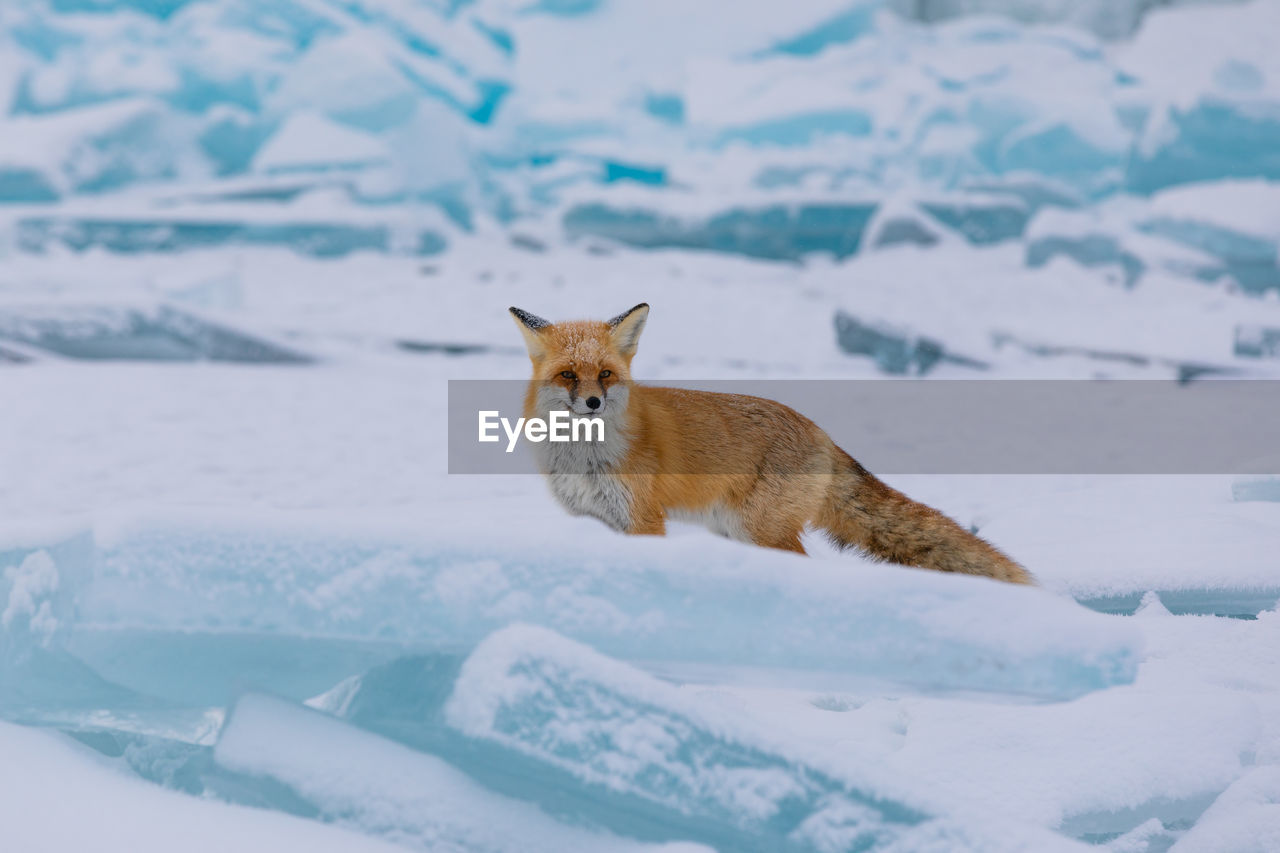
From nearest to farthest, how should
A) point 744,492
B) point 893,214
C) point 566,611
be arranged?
point 566,611 < point 744,492 < point 893,214

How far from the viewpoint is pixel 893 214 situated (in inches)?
340

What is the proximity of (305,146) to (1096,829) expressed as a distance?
10.8 meters

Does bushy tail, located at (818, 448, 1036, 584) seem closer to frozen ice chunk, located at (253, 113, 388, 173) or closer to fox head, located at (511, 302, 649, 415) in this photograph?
fox head, located at (511, 302, 649, 415)

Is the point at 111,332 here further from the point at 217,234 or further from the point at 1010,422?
the point at 217,234

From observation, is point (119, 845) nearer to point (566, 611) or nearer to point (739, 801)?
point (566, 611)

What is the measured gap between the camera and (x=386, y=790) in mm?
1177

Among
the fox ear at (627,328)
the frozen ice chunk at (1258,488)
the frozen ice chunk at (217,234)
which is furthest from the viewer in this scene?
the frozen ice chunk at (217,234)

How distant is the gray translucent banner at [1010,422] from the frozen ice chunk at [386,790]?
1.86 metres

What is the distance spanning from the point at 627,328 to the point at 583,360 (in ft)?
0.30

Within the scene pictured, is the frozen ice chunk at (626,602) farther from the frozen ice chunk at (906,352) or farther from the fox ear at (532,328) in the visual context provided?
the frozen ice chunk at (906,352)

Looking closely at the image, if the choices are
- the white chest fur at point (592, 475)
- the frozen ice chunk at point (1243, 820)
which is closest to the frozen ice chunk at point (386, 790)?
the white chest fur at point (592, 475)

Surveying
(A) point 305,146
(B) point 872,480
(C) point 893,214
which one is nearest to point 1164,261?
(C) point 893,214

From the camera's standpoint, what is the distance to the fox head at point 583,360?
4.30 ft

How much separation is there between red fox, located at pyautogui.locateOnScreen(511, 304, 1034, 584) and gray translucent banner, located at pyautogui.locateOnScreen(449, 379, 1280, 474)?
146 cm
